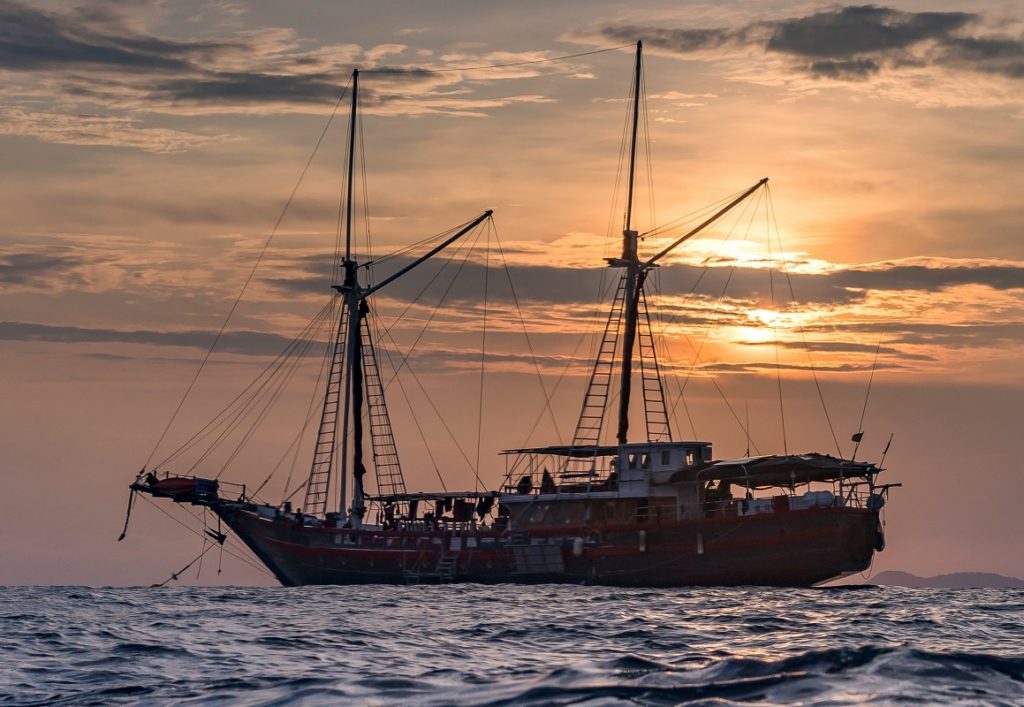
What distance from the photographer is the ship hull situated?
77312mm

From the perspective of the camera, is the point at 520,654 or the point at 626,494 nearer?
the point at 520,654

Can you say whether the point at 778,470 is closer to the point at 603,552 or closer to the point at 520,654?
the point at 603,552

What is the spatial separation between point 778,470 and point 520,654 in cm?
4706

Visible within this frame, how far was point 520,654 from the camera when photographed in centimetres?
3394

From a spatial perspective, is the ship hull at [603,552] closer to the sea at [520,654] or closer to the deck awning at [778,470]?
the deck awning at [778,470]

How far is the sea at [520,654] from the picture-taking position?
2616 cm

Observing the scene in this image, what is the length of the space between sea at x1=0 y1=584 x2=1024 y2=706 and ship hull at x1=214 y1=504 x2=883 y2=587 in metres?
16.8

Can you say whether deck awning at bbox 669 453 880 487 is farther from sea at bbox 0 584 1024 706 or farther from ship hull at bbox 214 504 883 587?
sea at bbox 0 584 1024 706

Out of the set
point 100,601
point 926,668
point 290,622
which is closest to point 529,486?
point 100,601

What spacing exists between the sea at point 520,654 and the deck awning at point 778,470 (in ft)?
59.5

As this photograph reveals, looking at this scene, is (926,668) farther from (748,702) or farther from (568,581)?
(568,581)

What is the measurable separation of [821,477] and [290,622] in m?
41.1

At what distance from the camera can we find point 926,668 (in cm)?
2859

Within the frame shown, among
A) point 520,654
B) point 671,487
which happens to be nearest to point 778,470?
point 671,487
